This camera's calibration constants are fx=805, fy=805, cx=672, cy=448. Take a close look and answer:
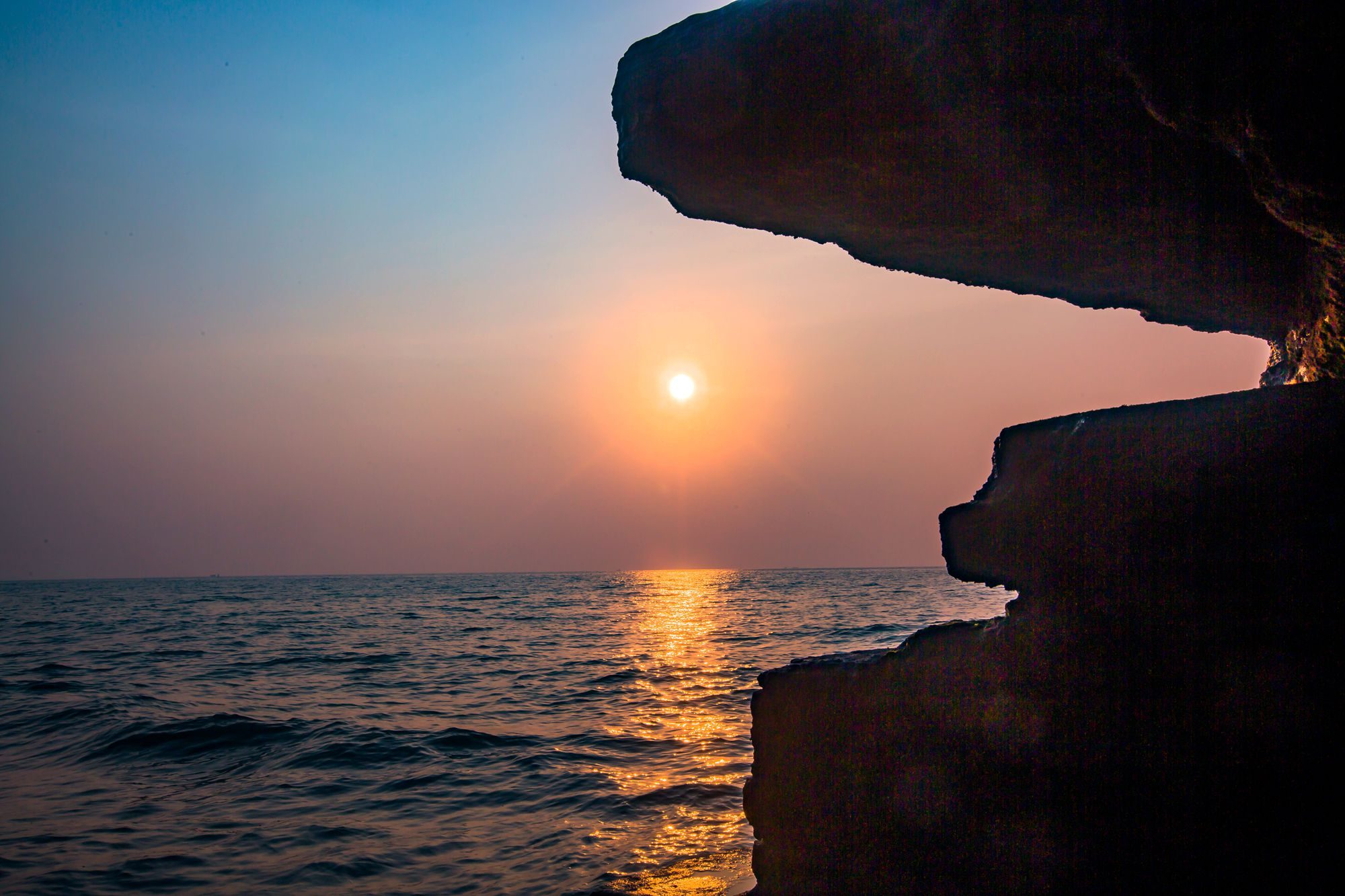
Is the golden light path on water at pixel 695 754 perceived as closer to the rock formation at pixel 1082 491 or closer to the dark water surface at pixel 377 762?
the dark water surface at pixel 377 762

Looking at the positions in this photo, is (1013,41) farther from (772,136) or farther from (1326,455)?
(1326,455)

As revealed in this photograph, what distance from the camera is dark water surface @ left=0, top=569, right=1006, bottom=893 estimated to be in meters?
6.76

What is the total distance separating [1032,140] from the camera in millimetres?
3393

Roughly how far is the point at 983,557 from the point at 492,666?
17119 millimetres

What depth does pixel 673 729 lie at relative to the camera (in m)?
11.4

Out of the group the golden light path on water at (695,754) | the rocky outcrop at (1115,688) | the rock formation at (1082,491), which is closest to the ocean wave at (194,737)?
the golden light path on water at (695,754)

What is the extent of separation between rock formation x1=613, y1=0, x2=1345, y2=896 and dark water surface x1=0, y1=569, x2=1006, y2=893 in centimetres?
374

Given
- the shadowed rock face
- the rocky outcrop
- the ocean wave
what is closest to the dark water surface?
the ocean wave

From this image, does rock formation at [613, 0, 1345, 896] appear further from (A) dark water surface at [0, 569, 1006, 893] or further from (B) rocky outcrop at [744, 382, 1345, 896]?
(A) dark water surface at [0, 569, 1006, 893]

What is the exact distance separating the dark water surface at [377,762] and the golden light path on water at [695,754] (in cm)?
5

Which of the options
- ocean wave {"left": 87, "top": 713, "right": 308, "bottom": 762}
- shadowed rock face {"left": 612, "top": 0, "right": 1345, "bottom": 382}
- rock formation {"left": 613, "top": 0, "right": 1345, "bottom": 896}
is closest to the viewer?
shadowed rock face {"left": 612, "top": 0, "right": 1345, "bottom": 382}

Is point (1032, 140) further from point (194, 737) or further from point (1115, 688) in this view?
point (194, 737)

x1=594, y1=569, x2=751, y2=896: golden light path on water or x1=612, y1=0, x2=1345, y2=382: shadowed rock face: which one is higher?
x1=612, y1=0, x2=1345, y2=382: shadowed rock face

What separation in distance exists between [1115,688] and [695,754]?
302 inches
